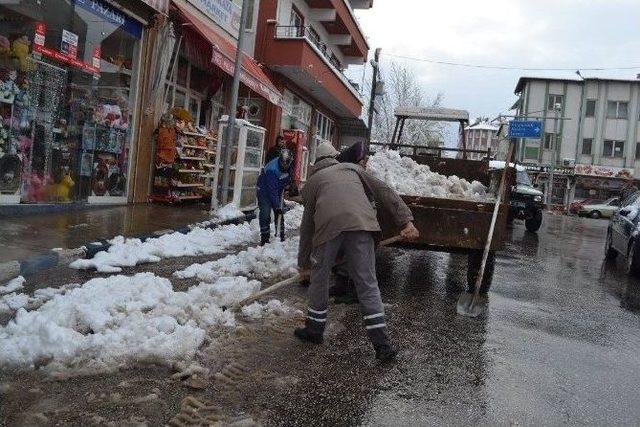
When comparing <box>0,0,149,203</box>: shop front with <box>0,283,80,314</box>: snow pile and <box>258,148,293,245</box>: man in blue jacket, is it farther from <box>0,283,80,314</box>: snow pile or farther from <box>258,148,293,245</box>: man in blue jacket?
<box>0,283,80,314</box>: snow pile

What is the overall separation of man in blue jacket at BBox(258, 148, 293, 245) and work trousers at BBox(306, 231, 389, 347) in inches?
182

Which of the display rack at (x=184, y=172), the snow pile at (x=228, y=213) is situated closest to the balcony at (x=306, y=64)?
the display rack at (x=184, y=172)

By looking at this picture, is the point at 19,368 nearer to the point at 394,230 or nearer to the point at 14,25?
the point at 394,230

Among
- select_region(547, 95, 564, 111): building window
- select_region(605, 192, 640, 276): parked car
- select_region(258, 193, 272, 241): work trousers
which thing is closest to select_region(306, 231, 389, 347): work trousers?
select_region(258, 193, 272, 241): work trousers

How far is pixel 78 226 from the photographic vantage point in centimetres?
834

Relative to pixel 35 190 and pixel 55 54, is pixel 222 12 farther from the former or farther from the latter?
pixel 35 190

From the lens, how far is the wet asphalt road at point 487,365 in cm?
344

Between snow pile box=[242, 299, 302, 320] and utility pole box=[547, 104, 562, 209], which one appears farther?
utility pole box=[547, 104, 562, 209]

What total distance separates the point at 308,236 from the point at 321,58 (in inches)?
635

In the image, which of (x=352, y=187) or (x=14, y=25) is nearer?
(x=352, y=187)

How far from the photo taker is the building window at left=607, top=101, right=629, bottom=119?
4725 cm

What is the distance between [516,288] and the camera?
310 inches

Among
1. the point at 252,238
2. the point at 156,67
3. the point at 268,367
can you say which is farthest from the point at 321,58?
the point at 268,367

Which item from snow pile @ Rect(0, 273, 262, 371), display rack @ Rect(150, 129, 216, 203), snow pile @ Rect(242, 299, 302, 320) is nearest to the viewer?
snow pile @ Rect(0, 273, 262, 371)
